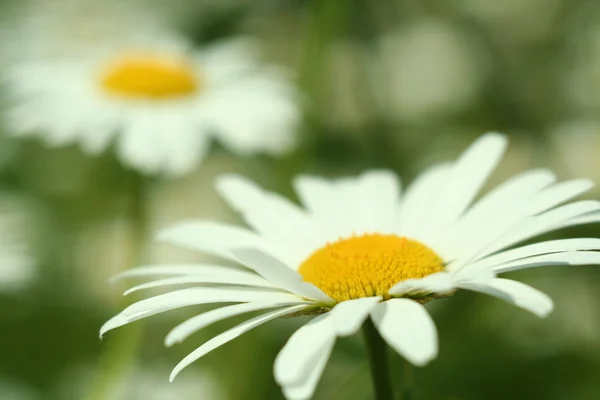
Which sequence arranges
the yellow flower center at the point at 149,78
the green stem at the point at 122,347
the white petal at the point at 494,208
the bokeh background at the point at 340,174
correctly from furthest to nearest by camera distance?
the yellow flower center at the point at 149,78 → the bokeh background at the point at 340,174 → the green stem at the point at 122,347 → the white petal at the point at 494,208

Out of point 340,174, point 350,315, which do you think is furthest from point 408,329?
point 340,174

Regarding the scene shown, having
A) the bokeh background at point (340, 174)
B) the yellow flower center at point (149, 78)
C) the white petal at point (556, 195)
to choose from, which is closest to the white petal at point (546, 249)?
the white petal at point (556, 195)

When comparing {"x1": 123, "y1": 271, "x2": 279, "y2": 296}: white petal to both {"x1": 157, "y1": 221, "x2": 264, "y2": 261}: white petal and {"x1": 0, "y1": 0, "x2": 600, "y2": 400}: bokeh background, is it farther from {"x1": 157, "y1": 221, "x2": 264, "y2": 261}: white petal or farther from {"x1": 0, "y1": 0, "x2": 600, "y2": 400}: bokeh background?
{"x1": 0, "y1": 0, "x2": 600, "y2": 400}: bokeh background

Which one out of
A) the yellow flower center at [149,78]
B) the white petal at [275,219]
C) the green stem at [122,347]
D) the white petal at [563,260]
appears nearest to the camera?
the white petal at [563,260]

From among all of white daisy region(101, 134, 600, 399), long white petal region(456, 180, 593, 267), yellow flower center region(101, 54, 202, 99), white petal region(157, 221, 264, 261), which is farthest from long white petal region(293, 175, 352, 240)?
yellow flower center region(101, 54, 202, 99)

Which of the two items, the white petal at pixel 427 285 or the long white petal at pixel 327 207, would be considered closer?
the white petal at pixel 427 285

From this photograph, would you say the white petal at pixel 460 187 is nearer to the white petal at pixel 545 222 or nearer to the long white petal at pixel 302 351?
the white petal at pixel 545 222
